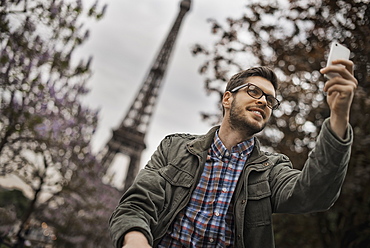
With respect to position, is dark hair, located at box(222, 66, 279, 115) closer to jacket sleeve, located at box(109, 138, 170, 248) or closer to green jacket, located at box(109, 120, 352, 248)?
green jacket, located at box(109, 120, 352, 248)

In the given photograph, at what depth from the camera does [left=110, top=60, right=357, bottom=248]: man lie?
1.67 meters

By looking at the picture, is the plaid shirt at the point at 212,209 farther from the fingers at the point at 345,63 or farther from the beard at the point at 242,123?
the fingers at the point at 345,63

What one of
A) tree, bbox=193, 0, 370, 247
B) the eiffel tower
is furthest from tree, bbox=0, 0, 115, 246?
the eiffel tower

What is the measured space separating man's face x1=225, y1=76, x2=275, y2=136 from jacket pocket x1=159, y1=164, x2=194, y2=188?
1.32ft

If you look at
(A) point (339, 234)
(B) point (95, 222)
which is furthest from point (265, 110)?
(B) point (95, 222)

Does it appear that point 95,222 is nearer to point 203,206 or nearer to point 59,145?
point 59,145

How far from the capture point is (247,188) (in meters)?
2.04

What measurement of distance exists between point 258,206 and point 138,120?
32.5m

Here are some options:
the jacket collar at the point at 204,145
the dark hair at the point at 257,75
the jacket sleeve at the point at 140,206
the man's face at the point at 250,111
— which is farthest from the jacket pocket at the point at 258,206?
the dark hair at the point at 257,75

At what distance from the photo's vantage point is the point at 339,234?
7.38 m

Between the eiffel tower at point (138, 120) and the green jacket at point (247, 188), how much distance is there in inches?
1060

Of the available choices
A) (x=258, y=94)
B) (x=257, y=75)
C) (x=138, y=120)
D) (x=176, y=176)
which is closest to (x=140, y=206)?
(x=176, y=176)

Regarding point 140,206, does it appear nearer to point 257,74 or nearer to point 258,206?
point 258,206

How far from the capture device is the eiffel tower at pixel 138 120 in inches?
1225
